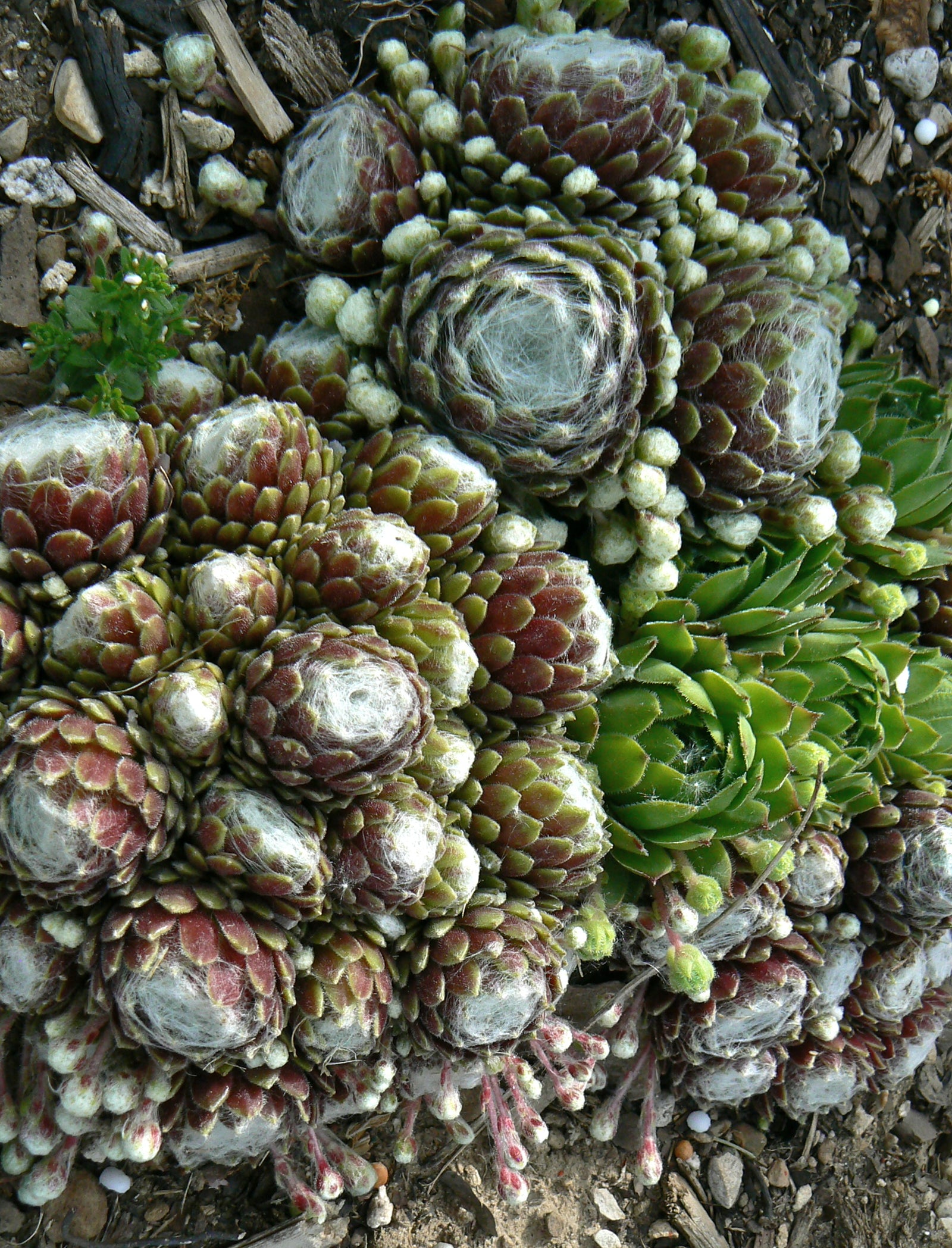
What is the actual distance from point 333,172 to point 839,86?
164 centimetres

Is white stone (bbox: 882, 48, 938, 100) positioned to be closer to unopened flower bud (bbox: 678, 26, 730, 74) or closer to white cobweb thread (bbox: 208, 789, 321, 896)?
unopened flower bud (bbox: 678, 26, 730, 74)

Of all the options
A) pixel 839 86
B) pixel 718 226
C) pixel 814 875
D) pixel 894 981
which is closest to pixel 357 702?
pixel 814 875

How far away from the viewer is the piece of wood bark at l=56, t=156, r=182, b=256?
2.14m

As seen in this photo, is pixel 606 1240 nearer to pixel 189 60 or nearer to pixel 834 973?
pixel 834 973

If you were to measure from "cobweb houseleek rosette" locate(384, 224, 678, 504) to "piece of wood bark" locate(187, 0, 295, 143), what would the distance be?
0.53m

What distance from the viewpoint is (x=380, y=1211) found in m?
2.32

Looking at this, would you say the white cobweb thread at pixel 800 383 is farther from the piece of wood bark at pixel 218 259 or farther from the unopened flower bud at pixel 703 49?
the piece of wood bark at pixel 218 259

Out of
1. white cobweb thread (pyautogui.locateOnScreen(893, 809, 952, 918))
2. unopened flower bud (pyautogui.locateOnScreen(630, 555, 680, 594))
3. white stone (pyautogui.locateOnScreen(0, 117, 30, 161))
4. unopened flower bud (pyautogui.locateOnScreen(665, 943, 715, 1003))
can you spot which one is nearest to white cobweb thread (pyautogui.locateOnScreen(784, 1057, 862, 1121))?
white cobweb thread (pyautogui.locateOnScreen(893, 809, 952, 918))

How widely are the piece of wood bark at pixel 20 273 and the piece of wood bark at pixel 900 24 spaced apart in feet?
8.01

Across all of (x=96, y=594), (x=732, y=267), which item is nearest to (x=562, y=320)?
(x=732, y=267)

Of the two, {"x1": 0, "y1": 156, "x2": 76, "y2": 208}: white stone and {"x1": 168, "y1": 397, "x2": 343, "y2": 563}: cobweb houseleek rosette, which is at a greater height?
{"x1": 0, "y1": 156, "x2": 76, "y2": 208}: white stone

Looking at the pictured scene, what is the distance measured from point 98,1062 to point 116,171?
5.98ft

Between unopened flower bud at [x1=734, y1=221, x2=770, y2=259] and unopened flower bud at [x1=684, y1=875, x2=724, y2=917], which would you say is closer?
unopened flower bud at [x1=684, y1=875, x2=724, y2=917]

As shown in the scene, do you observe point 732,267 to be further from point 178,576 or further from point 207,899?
point 207,899
